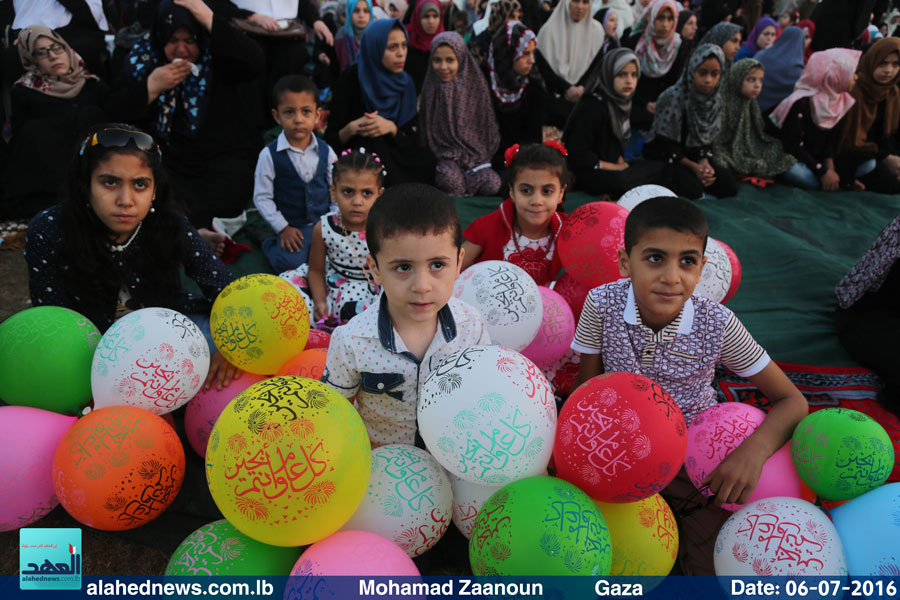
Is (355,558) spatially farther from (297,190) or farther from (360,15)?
(360,15)

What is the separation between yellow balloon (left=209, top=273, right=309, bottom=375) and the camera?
189cm

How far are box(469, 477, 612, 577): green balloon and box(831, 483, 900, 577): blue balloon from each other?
0.64 m

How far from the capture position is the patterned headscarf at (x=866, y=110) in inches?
216

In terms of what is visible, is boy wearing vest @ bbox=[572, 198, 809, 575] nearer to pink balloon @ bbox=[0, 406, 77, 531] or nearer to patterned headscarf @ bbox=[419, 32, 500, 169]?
pink balloon @ bbox=[0, 406, 77, 531]

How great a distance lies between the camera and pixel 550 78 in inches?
248

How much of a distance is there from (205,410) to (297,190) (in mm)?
2119

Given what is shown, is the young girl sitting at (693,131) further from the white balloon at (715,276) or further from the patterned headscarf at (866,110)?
the white balloon at (715,276)

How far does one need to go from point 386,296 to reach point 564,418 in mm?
617

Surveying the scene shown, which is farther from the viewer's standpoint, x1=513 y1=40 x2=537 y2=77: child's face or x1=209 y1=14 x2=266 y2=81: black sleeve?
x1=513 y1=40 x2=537 y2=77: child's face

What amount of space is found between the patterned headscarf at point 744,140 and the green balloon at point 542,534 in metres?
5.41

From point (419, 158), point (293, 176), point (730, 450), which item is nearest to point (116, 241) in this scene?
point (293, 176)

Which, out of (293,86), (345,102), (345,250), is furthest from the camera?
(345,102)

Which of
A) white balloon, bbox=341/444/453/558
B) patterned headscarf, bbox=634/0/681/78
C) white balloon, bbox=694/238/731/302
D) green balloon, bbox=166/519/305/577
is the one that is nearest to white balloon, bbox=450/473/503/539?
white balloon, bbox=341/444/453/558

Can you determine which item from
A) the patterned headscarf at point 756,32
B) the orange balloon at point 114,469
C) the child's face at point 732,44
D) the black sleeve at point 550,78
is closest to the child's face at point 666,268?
the orange balloon at point 114,469
